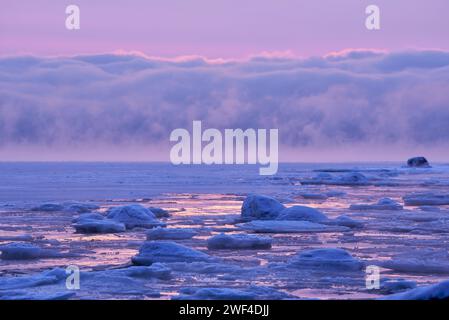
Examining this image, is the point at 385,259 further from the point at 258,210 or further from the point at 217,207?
the point at 217,207

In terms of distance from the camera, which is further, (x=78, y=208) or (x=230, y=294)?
(x=78, y=208)

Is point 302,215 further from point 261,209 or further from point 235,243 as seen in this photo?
point 235,243

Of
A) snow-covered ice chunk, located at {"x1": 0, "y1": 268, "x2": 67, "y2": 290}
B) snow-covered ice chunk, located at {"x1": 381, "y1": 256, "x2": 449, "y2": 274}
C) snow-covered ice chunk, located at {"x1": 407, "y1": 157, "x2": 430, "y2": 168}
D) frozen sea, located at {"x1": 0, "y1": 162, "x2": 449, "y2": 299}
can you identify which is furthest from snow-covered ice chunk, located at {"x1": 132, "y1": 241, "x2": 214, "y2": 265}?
snow-covered ice chunk, located at {"x1": 407, "y1": 157, "x2": 430, "y2": 168}

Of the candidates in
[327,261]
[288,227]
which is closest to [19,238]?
[288,227]

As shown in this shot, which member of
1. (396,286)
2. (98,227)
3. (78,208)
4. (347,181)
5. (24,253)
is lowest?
(396,286)

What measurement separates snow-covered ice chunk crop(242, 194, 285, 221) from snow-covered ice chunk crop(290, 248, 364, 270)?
677cm

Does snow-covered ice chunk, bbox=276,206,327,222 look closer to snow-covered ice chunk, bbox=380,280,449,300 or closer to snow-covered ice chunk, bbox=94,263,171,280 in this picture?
snow-covered ice chunk, bbox=94,263,171,280

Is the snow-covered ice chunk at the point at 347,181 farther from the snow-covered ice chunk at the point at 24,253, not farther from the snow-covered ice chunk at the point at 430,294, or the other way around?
the snow-covered ice chunk at the point at 430,294

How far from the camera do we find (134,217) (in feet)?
51.6

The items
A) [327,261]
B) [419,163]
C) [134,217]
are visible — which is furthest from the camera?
[419,163]

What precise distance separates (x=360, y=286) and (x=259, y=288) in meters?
1.20

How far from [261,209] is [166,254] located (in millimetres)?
6834

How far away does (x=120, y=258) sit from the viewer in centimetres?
1052
